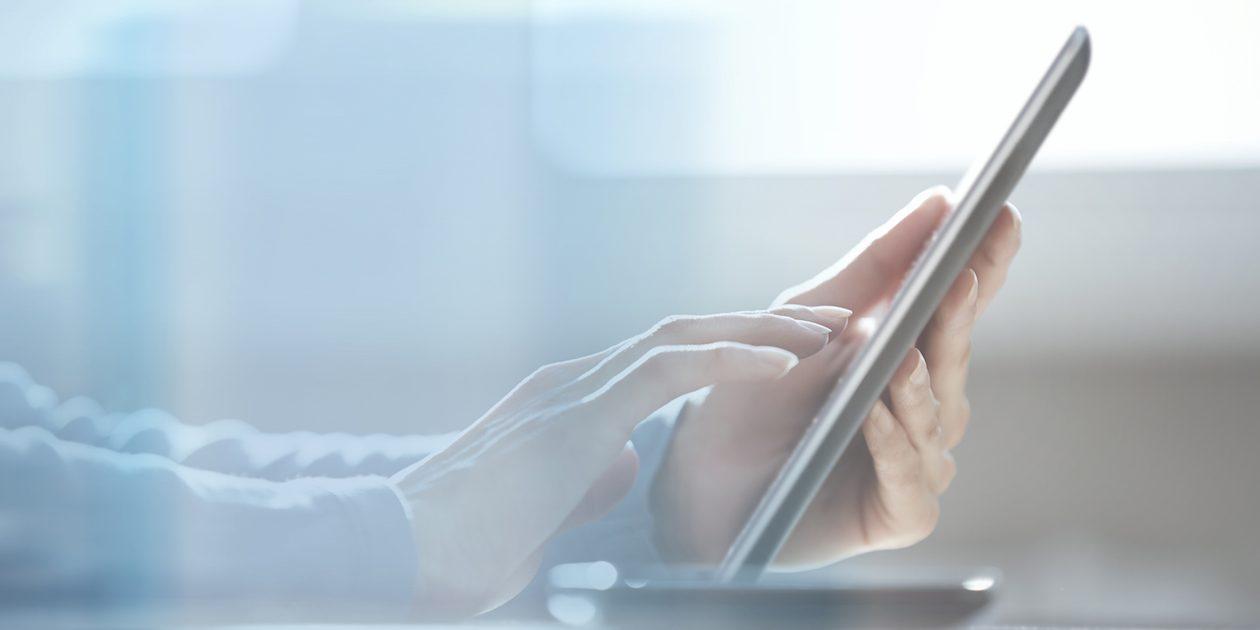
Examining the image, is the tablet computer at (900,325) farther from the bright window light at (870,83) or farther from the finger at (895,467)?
the bright window light at (870,83)

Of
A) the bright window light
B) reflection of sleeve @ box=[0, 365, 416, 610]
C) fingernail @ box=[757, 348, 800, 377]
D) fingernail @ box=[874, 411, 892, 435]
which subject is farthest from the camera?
the bright window light

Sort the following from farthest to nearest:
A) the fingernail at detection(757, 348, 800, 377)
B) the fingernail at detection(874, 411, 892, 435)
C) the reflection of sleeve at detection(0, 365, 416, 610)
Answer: the fingernail at detection(874, 411, 892, 435) → the fingernail at detection(757, 348, 800, 377) → the reflection of sleeve at detection(0, 365, 416, 610)

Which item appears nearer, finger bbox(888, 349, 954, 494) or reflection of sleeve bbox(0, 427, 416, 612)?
reflection of sleeve bbox(0, 427, 416, 612)

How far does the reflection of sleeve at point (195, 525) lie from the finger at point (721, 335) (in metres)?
0.11

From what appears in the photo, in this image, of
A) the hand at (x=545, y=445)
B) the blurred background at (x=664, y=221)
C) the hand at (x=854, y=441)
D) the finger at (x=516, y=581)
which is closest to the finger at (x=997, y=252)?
the hand at (x=854, y=441)

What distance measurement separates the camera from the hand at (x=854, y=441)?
0.47 meters

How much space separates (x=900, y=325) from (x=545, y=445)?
0.15m

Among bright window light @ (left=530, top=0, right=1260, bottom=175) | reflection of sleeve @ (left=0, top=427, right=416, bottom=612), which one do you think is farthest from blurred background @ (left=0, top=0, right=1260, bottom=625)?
reflection of sleeve @ (left=0, top=427, right=416, bottom=612)

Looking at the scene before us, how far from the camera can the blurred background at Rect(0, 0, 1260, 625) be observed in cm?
155

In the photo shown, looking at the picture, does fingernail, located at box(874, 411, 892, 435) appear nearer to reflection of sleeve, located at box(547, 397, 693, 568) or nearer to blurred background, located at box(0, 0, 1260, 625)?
reflection of sleeve, located at box(547, 397, 693, 568)

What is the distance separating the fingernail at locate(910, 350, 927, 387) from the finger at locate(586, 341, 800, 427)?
106 mm

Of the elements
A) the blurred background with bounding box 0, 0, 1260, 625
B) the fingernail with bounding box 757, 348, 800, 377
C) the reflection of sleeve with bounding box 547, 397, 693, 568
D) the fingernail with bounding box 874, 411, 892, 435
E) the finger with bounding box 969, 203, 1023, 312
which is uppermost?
the blurred background with bounding box 0, 0, 1260, 625

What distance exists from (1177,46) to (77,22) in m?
1.81

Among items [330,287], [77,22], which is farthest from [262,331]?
[77,22]
